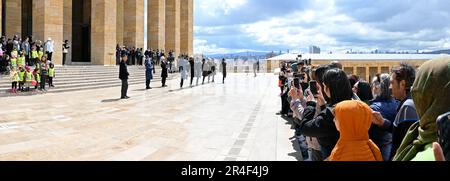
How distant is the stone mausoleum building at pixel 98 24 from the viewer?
22.7 m

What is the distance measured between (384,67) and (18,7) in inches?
1292

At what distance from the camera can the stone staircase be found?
1643 cm

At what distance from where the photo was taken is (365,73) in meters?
40.2

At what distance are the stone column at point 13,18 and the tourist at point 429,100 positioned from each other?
28547mm

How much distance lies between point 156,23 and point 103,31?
25.2 feet

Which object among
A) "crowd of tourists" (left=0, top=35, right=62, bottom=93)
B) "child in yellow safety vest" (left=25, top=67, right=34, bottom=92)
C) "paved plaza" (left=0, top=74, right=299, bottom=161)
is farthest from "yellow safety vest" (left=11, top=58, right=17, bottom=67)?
"paved plaza" (left=0, top=74, right=299, bottom=161)

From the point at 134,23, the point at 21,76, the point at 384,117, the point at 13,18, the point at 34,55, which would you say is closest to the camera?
the point at 384,117

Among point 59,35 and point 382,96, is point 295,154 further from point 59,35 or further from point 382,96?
point 59,35

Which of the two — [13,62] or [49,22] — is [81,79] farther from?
[49,22]

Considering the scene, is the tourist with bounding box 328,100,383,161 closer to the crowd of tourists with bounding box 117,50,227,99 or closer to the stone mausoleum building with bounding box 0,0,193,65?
the crowd of tourists with bounding box 117,50,227,99

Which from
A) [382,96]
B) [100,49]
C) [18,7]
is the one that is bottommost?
[382,96]

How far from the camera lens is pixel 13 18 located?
2614 cm

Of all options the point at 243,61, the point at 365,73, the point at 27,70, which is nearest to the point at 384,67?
the point at 365,73

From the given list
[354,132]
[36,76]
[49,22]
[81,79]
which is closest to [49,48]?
[49,22]
